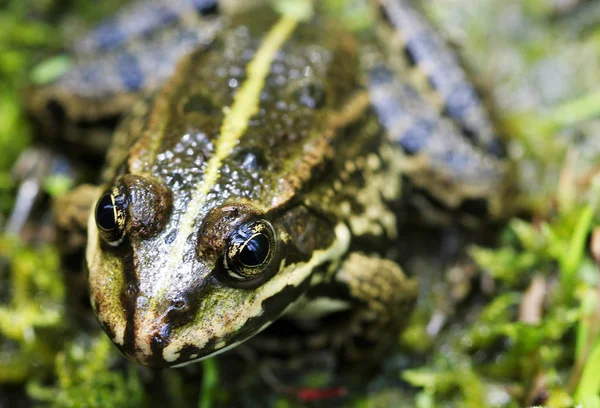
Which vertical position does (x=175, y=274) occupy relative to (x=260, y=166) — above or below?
below

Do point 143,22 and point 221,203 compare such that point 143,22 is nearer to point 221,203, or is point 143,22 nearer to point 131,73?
point 131,73

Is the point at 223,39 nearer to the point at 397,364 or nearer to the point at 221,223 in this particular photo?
the point at 221,223

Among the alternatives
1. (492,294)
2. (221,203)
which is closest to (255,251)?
(221,203)

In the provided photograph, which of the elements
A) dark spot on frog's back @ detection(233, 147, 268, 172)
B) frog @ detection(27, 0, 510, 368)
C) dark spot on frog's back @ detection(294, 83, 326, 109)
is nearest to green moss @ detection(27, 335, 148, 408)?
frog @ detection(27, 0, 510, 368)

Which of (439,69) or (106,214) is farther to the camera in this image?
(439,69)

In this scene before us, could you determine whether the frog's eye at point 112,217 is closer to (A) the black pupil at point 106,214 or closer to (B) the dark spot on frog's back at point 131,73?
(A) the black pupil at point 106,214

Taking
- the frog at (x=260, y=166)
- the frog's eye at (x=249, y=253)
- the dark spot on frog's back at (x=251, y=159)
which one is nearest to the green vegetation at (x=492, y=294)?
the frog at (x=260, y=166)

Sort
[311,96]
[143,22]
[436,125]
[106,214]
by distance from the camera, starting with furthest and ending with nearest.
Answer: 1. [143,22]
2. [436,125]
3. [311,96]
4. [106,214]
